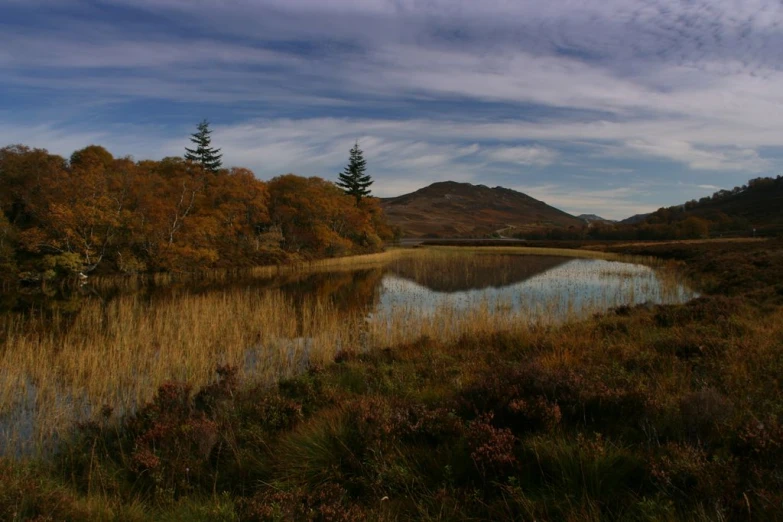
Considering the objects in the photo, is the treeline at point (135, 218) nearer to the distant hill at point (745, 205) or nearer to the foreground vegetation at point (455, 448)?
the foreground vegetation at point (455, 448)

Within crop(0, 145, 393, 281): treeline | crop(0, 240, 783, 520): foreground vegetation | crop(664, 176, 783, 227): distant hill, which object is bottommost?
crop(0, 240, 783, 520): foreground vegetation

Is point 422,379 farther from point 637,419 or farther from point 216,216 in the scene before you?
point 216,216

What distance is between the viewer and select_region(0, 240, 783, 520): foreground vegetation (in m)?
3.28

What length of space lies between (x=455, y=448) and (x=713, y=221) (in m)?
103

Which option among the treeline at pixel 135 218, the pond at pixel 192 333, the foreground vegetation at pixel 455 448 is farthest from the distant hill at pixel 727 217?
the foreground vegetation at pixel 455 448

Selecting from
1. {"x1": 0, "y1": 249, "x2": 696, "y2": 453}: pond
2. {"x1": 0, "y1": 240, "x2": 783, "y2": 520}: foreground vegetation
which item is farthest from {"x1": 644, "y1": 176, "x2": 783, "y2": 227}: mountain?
{"x1": 0, "y1": 240, "x2": 783, "y2": 520}: foreground vegetation

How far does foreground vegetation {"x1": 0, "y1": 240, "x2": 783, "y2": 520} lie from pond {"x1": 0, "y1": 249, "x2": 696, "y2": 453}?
1.45m

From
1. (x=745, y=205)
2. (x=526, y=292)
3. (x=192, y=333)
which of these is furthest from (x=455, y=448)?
(x=745, y=205)

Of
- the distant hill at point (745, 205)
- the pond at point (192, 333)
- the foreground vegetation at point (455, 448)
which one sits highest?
the distant hill at point (745, 205)

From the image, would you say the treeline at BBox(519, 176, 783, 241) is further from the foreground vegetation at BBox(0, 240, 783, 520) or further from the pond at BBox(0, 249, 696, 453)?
the foreground vegetation at BBox(0, 240, 783, 520)

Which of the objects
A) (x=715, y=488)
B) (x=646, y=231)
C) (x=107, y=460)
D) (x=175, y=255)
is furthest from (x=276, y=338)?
(x=646, y=231)

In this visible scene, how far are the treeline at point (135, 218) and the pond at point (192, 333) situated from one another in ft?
17.4

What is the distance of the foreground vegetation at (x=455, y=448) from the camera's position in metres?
3.28

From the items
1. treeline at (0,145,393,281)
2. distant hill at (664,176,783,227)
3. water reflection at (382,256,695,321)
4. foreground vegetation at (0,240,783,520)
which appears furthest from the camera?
distant hill at (664,176,783,227)
